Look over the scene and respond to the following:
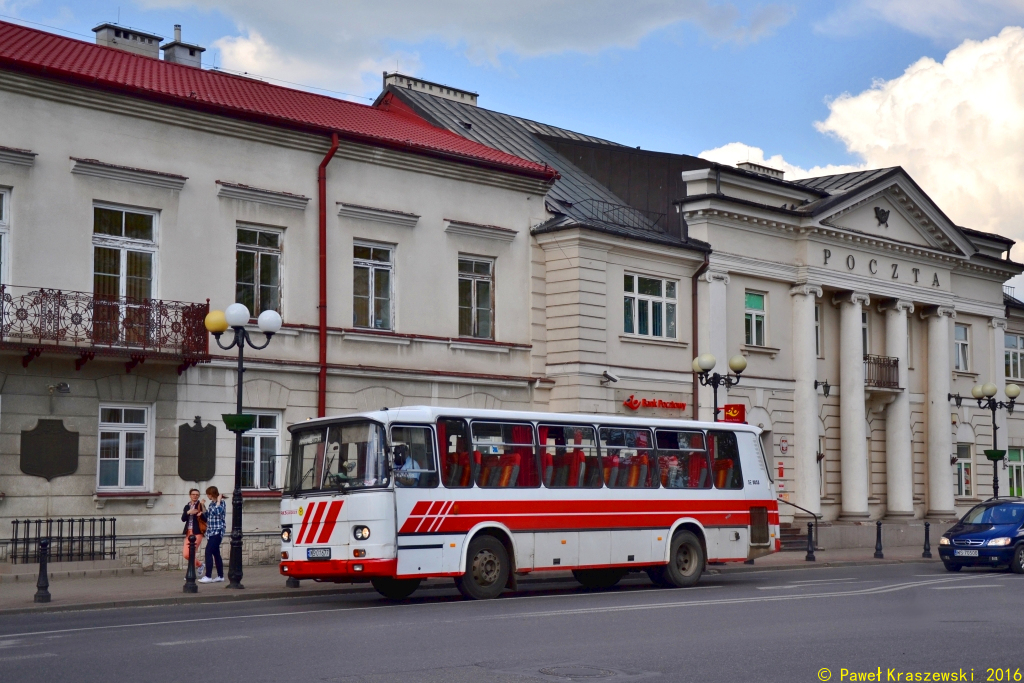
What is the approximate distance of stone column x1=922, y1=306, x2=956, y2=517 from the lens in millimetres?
45031

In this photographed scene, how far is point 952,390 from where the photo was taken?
46.8m

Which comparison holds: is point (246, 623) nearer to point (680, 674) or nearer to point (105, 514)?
point (680, 674)

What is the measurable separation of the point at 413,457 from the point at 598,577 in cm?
548

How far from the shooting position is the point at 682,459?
2359 cm

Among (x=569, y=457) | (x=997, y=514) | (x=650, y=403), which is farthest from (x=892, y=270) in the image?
(x=569, y=457)

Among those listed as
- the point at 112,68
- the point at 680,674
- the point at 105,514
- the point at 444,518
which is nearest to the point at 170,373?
the point at 105,514

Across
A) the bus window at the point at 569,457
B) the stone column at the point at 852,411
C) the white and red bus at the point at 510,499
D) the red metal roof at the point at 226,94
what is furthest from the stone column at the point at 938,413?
the bus window at the point at 569,457

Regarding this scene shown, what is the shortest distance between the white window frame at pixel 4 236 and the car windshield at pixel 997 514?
20713mm

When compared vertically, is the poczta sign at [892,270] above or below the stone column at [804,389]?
above

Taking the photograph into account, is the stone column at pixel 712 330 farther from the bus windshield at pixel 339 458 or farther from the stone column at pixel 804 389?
the bus windshield at pixel 339 458

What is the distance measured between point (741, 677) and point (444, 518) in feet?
29.7

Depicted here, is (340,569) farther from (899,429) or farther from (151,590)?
(899,429)

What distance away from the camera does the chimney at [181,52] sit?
3147cm

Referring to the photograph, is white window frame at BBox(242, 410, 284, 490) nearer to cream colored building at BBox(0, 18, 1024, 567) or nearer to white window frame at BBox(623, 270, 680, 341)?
cream colored building at BBox(0, 18, 1024, 567)
